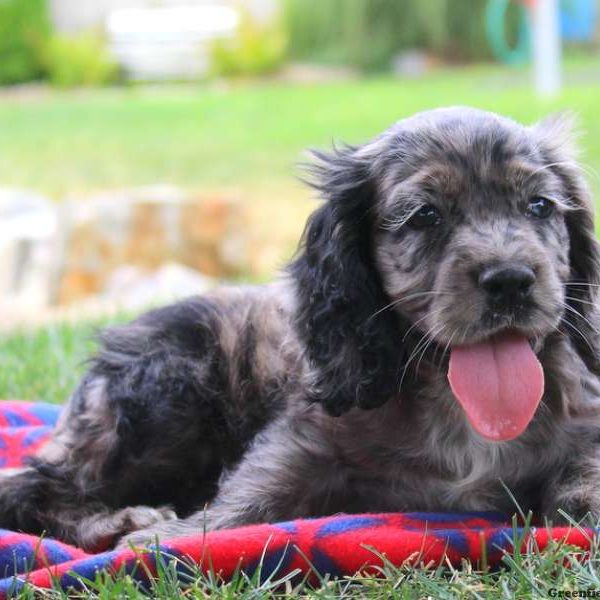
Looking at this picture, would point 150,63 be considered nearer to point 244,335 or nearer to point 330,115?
point 330,115

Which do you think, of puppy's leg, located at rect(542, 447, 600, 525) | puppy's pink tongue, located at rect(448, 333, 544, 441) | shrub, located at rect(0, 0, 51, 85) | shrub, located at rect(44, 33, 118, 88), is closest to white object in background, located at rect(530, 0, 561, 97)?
shrub, located at rect(44, 33, 118, 88)

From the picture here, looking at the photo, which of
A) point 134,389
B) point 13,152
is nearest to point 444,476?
point 134,389

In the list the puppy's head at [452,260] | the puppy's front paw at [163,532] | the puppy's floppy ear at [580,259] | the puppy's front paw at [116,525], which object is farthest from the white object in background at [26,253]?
the puppy's floppy ear at [580,259]

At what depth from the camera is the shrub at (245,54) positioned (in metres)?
29.0

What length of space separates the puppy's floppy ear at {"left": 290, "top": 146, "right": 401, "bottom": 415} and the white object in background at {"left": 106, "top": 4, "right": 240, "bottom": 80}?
1031 inches

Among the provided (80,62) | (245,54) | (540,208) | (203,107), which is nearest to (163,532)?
(540,208)

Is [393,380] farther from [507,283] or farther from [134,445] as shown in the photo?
[134,445]

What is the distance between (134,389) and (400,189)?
1325 millimetres

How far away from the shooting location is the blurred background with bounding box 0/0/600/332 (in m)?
11.0

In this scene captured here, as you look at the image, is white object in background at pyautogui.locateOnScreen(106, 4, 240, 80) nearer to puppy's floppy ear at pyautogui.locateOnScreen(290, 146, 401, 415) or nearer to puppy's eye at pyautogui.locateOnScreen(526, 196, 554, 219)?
puppy's floppy ear at pyautogui.locateOnScreen(290, 146, 401, 415)

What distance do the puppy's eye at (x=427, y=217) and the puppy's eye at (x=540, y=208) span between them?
0.28 metres

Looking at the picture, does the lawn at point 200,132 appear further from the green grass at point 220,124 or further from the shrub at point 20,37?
the shrub at point 20,37

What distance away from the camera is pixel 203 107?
22297 millimetres

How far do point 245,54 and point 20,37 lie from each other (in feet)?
18.8
